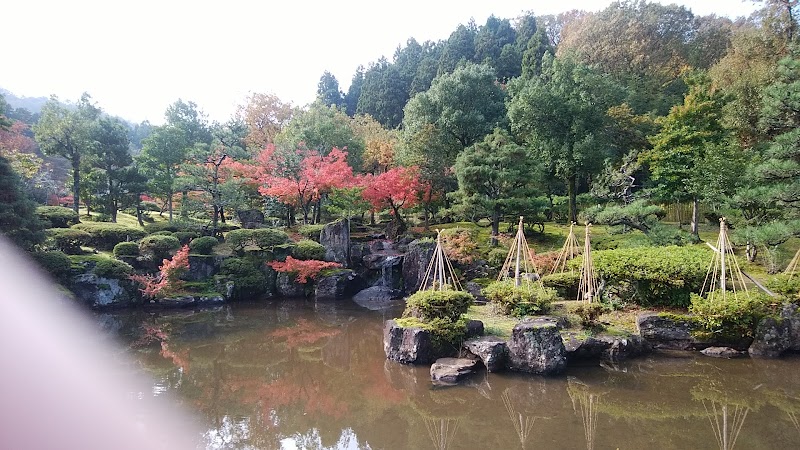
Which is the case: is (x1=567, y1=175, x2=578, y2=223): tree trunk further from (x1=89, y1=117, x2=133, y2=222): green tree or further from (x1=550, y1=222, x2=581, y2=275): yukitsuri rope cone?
(x1=89, y1=117, x2=133, y2=222): green tree

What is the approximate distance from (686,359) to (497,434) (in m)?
5.41

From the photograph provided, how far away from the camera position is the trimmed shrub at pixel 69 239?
1521 cm

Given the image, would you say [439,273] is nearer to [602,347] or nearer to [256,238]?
[602,347]

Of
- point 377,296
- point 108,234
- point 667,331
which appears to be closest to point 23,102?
point 108,234

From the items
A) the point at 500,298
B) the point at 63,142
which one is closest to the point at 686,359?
the point at 500,298

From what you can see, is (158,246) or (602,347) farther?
(158,246)

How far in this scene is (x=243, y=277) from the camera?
56.0 ft

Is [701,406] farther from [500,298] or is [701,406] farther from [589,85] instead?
[589,85]

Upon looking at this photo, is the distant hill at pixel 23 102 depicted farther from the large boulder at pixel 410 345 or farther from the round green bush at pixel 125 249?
the large boulder at pixel 410 345

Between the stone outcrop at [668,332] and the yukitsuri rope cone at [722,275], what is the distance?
2.72ft

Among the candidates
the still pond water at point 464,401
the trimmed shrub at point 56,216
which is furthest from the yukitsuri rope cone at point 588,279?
the trimmed shrub at point 56,216

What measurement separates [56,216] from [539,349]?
18637 millimetres

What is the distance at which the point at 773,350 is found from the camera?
928 centimetres

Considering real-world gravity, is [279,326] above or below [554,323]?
below
